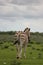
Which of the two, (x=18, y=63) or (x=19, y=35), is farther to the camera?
(x=19, y=35)

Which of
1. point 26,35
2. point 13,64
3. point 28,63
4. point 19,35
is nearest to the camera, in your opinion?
point 13,64

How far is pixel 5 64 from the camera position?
18406 mm

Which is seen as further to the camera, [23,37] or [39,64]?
[23,37]

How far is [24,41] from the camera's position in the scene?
22.0 m

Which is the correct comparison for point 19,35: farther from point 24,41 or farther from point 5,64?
point 5,64

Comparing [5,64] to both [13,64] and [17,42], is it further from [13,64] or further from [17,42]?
[17,42]

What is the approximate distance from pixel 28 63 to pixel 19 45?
8.54 feet

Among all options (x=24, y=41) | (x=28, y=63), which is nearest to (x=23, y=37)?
(x=24, y=41)

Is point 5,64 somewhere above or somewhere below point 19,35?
below

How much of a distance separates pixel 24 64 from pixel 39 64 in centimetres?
92

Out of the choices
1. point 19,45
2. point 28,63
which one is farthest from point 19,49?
point 28,63

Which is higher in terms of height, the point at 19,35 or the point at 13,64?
the point at 19,35

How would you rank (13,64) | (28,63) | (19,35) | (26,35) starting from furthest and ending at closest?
(26,35)
(19,35)
(28,63)
(13,64)

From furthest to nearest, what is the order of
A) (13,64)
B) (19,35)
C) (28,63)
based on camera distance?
(19,35) < (28,63) < (13,64)
